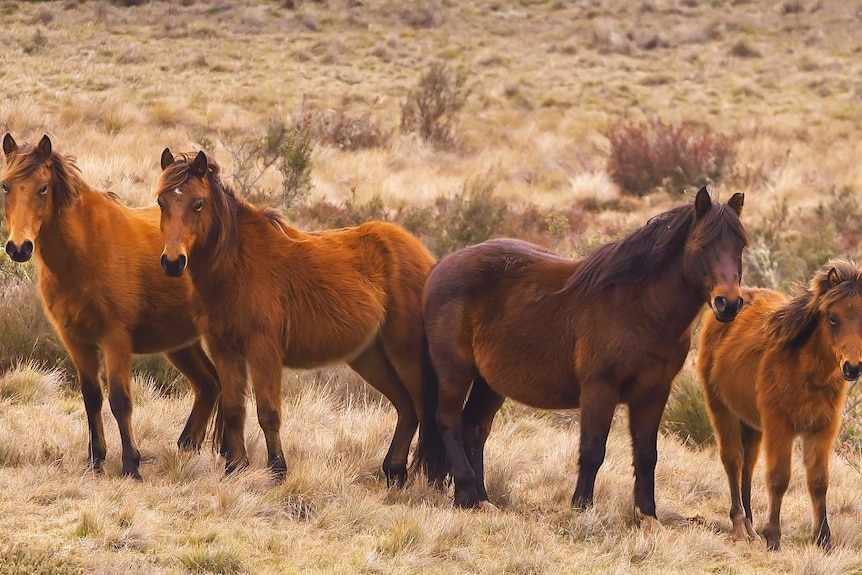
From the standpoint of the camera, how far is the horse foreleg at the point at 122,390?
6445mm

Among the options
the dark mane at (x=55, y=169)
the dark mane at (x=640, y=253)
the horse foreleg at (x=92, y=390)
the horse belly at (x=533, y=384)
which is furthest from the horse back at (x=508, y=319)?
the dark mane at (x=55, y=169)

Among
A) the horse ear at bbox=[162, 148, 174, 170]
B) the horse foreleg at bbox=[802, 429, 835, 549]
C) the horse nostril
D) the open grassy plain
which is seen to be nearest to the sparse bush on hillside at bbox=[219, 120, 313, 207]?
the open grassy plain

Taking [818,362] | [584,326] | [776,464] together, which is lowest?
[776,464]

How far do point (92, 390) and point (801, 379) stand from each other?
4.24m

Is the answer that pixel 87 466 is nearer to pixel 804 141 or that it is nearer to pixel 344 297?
pixel 344 297

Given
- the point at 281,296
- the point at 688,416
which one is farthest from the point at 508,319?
the point at 688,416

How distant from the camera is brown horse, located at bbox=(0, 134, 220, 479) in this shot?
20.7 ft

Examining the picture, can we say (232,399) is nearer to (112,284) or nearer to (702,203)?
(112,284)

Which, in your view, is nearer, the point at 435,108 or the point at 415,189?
the point at 415,189

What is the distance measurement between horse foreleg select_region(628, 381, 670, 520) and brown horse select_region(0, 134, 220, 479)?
9.55 ft

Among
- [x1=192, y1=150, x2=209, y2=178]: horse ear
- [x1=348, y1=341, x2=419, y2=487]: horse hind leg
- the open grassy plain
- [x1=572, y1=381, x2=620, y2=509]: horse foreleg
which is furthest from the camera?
[x1=348, y1=341, x2=419, y2=487]: horse hind leg

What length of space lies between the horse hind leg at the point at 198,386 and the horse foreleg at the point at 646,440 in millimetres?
2943

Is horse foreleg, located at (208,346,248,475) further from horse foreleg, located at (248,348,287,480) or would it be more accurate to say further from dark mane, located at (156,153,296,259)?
dark mane, located at (156,153,296,259)

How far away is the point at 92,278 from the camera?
644cm
